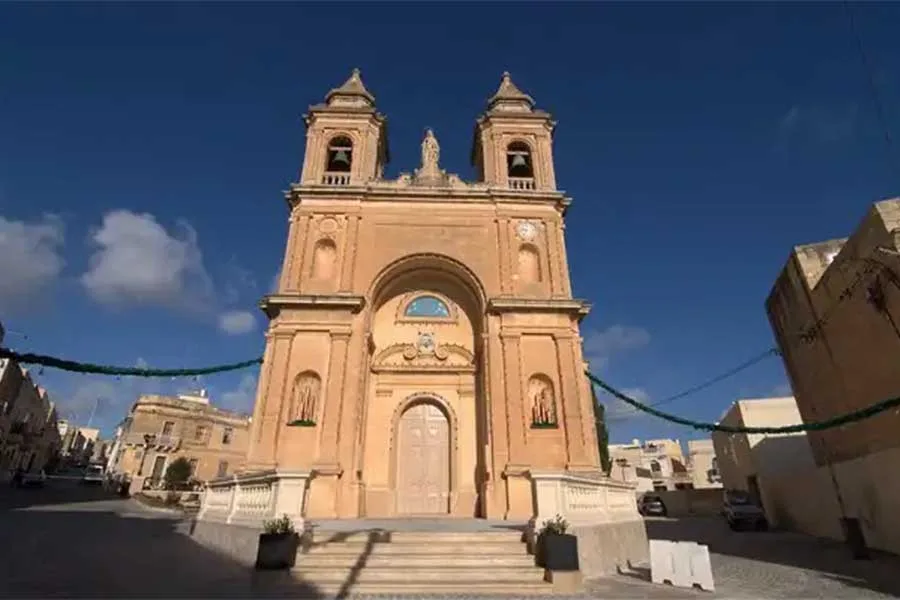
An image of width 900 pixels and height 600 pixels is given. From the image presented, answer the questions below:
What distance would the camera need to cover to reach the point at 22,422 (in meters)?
37.3

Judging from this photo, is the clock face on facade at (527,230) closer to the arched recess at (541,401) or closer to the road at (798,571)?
the arched recess at (541,401)

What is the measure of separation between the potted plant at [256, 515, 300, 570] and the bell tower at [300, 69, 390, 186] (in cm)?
1255

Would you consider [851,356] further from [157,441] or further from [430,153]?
[157,441]

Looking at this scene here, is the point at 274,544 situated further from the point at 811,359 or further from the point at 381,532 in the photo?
the point at 811,359

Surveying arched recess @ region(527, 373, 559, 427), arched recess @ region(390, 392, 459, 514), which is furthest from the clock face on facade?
arched recess @ region(390, 392, 459, 514)

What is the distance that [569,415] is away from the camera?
13641mm

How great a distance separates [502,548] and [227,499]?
6598 millimetres

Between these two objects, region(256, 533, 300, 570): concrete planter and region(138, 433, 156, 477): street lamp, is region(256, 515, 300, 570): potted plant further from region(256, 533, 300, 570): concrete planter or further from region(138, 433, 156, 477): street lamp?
region(138, 433, 156, 477): street lamp

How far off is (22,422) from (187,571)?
41427 millimetres

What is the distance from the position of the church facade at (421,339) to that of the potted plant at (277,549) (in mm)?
4730

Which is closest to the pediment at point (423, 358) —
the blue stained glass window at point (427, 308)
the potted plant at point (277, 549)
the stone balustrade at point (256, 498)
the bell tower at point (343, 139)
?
the blue stained glass window at point (427, 308)

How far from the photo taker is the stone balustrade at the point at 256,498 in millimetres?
8953

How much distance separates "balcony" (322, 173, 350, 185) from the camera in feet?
57.9

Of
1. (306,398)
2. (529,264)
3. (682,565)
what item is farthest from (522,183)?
(682,565)
